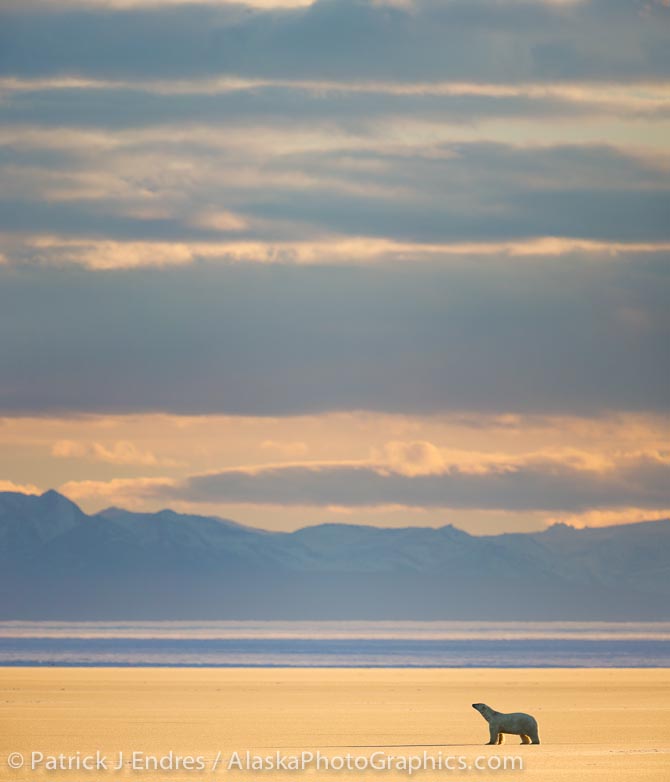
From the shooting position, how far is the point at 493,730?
42.8 metres

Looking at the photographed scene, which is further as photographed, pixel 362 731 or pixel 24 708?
pixel 24 708

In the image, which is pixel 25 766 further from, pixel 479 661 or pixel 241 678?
pixel 479 661

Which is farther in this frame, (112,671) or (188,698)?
(112,671)

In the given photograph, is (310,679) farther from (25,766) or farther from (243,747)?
(25,766)

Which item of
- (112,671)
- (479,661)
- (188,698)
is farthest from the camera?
(479,661)

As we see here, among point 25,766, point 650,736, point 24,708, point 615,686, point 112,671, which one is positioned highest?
point 112,671

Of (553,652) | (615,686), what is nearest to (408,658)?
(553,652)

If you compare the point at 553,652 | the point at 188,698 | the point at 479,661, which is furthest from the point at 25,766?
the point at 553,652

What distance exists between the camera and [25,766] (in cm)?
3819

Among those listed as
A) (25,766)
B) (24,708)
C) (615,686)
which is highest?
(615,686)

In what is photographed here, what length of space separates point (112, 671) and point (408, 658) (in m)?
40.6

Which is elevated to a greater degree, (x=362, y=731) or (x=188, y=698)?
(x=188, y=698)

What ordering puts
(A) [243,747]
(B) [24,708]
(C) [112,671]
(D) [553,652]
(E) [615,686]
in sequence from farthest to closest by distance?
(D) [553,652] < (C) [112,671] < (E) [615,686] < (B) [24,708] < (A) [243,747]

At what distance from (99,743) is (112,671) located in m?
44.2
